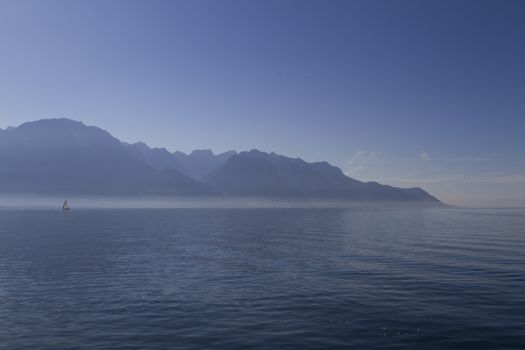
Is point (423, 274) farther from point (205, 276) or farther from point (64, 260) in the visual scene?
point (64, 260)

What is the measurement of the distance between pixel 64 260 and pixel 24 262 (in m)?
4.99

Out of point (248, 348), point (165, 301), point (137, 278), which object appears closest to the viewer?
point (248, 348)

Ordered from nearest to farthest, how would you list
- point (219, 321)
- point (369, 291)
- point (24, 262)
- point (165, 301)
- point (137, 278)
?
point (219, 321), point (165, 301), point (369, 291), point (137, 278), point (24, 262)

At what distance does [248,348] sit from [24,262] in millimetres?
45998

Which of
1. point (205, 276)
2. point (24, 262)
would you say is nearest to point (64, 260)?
point (24, 262)

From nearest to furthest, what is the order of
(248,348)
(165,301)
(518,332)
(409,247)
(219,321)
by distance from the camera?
(248,348)
(518,332)
(219,321)
(165,301)
(409,247)

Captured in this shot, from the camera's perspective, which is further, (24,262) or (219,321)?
(24,262)

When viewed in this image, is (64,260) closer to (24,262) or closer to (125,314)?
(24,262)

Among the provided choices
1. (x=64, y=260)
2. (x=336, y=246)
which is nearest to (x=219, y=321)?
(x=64, y=260)

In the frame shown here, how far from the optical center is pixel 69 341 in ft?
82.8

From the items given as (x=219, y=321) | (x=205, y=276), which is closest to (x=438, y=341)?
(x=219, y=321)

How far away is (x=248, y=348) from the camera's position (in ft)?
78.8

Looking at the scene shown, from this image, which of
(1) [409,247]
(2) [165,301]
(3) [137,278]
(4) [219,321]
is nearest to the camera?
(4) [219,321]

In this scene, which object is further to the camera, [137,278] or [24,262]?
[24,262]
